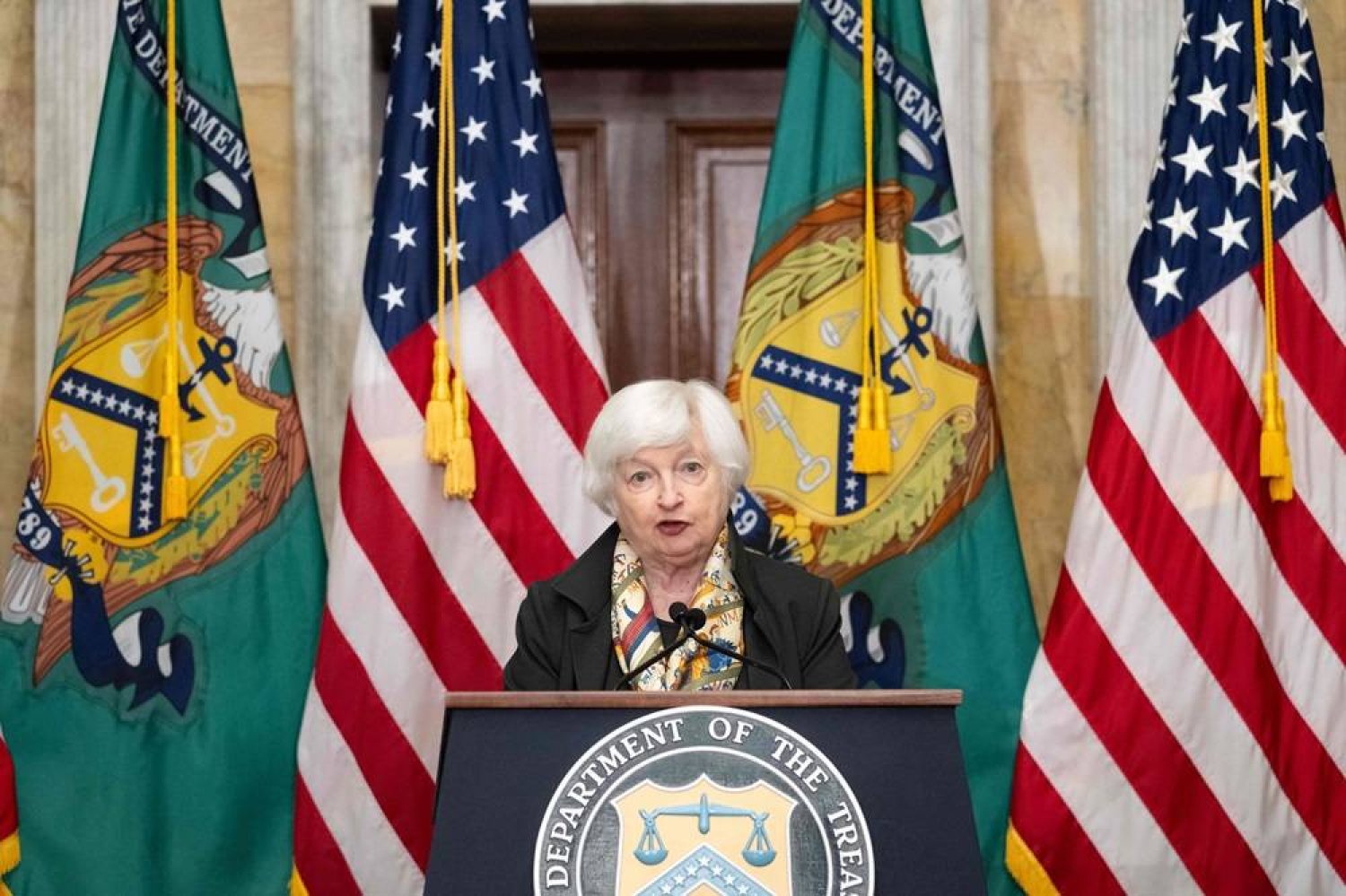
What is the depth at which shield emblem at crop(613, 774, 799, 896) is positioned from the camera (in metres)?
2.28

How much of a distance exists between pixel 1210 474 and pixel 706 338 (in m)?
1.50

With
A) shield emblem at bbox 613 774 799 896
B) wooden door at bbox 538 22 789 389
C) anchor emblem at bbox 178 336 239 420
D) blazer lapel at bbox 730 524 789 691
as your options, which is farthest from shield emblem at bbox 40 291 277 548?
shield emblem at bbox 613 774 799 896

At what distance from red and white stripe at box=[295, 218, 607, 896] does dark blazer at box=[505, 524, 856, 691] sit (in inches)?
42.9

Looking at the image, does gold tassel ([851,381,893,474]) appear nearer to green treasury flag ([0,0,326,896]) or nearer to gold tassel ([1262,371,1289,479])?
gold tassel ([1262,371,1289,479])

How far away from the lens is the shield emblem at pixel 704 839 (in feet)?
7.47

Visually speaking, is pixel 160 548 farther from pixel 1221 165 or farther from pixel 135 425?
pixel 1221 165

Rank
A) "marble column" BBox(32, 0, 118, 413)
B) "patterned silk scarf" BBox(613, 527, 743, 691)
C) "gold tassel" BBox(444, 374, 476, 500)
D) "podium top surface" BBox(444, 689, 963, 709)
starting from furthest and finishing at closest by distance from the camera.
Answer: "marble column" BBox(32, 0, 118, 413) < "gold tassel" BBox(444, 374, 476, 500) < "patterned silk scarf" BBox(613, 527, 743, 691) < "podium top surface" BBox(444, 689, 963, 709)

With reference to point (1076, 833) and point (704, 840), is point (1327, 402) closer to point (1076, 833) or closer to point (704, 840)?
point (1076, 833)

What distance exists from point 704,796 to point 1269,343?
2.26 metres

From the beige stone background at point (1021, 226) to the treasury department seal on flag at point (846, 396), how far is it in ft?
1.90

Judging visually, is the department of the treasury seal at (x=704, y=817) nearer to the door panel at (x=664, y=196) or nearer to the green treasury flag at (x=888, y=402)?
the green treasury flag at (x=888, y=402)

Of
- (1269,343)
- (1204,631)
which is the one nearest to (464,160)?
(1269,343)

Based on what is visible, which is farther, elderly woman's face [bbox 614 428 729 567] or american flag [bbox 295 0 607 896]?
american flag [bbox 295 0 607 896]

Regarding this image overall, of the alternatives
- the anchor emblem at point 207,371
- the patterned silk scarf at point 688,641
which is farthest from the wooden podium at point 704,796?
the anchor emblem at point 207,371
